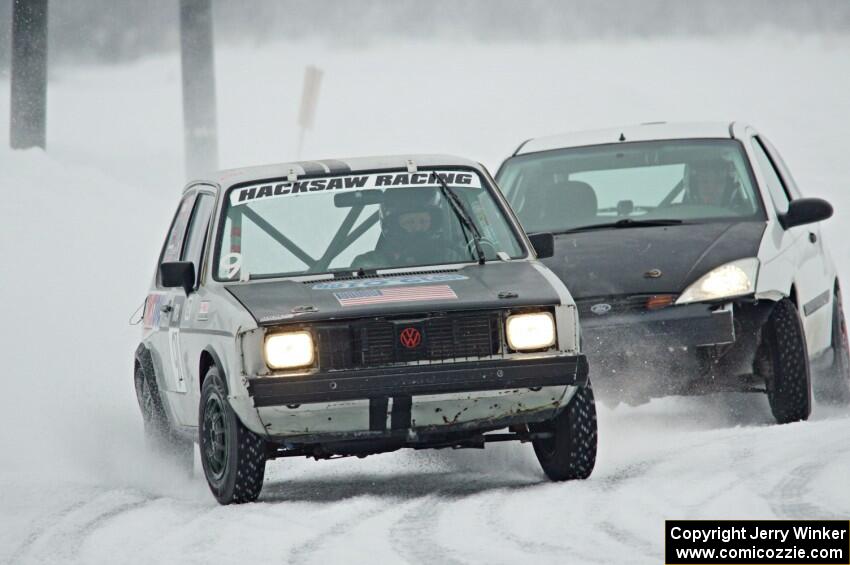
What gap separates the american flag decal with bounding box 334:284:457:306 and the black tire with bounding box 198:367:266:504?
67 centimetres

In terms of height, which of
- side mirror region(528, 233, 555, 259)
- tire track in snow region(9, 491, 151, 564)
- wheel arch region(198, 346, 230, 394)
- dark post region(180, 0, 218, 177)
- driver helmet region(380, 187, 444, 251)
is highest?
dark post region(180, 0, 218, 177)

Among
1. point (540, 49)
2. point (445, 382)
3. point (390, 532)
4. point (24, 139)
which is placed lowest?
point (390, 532)

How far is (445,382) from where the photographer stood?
8.16 meters

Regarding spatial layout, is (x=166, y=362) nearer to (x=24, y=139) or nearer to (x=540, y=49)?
(x=24, y=139)

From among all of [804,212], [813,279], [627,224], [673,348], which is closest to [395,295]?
[673,348]

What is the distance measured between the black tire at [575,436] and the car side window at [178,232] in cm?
254

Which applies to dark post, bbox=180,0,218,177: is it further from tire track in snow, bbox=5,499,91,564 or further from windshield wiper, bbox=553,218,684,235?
tire track in snow, bbox=5,499,91,564

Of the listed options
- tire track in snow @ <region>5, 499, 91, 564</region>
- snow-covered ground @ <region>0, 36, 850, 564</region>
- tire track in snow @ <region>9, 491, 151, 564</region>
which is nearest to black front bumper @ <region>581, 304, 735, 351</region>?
snow-covered ground @ <region>0, 36, 850, 564</region>

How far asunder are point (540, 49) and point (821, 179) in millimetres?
13714

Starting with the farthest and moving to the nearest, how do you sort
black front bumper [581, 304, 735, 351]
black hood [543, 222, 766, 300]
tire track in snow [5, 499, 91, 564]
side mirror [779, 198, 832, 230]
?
side mirror [779, 198, 832, 230]
black hood [543, 222, 766, 300]
black front bumper [581, 304, 735, 351]
tire track in snow [5, 499, 91, 564]

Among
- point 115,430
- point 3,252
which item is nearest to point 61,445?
point 115,430

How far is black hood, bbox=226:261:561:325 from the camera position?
27.0ft

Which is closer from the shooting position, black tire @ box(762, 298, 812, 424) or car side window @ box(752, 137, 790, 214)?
black tire @ box(762, 298, 812, 424)

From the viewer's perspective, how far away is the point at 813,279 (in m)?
11.2
